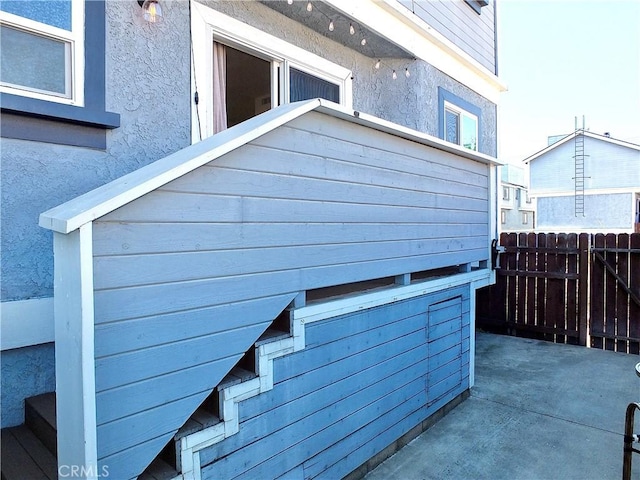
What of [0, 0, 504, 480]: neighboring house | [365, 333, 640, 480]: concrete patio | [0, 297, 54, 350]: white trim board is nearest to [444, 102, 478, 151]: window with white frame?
[0, 0, 504, 480]: neighboring house

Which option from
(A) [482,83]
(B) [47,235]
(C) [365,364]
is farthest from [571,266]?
(B) [47,235]

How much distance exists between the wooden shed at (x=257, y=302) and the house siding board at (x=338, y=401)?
11 mm

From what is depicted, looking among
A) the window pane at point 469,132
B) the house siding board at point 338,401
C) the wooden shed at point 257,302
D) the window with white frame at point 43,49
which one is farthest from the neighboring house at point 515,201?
the window with white frame at point 43,49

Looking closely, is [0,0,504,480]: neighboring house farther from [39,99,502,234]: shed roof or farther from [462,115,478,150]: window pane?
[462,115,478,150]: window pane

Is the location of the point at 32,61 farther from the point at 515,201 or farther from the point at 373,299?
the point at 515,201

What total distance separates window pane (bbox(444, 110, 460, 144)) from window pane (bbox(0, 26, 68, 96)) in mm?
5006

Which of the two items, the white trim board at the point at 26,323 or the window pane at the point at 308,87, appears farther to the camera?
the window pane at the point at 308,87

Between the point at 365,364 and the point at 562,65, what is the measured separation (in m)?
24.1

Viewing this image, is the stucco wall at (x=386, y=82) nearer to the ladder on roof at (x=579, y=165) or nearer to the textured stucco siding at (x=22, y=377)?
the textured stucco siding at (x=22, y=377)

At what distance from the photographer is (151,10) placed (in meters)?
2.79

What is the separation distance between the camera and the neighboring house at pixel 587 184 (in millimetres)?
21047

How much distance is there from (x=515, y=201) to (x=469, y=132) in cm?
2136

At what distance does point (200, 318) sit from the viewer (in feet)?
5.63

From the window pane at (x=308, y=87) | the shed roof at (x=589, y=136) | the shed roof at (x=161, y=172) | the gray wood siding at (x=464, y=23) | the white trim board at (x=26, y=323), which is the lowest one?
the white trim board at (x=26, y=323)
